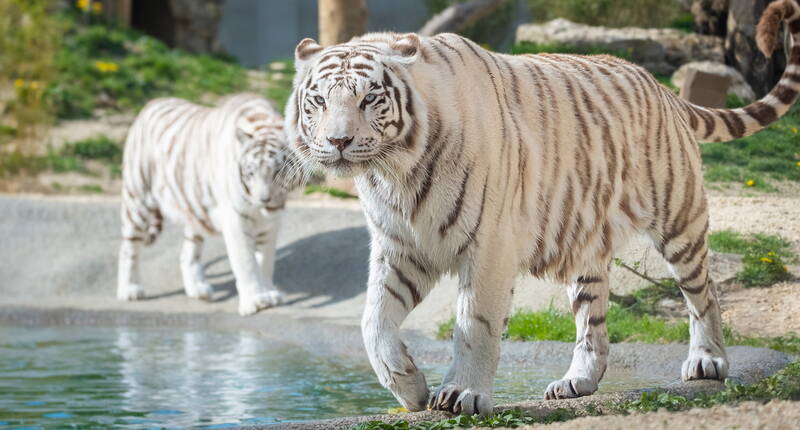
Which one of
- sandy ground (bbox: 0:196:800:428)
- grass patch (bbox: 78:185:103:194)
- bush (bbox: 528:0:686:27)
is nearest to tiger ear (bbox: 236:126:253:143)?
sandy ground (bbox: 0:196:800:428)

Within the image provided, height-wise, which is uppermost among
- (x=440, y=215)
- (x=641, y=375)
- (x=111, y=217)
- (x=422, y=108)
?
(x=422, y=108)

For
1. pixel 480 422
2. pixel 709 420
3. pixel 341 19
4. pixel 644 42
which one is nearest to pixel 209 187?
pixel 341 19

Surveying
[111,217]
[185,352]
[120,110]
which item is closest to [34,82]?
[120,110]

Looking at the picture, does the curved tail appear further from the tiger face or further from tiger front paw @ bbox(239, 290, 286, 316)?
tiger front paw @ bbox(239, 290, 286, 316)

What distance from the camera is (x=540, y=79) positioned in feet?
14.0

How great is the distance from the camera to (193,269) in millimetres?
8430

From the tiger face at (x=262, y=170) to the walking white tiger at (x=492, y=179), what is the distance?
3.29 m

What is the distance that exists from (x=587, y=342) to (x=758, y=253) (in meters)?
1.32

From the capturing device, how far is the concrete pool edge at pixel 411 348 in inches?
147

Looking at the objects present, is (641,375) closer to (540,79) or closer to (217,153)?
(540,79)

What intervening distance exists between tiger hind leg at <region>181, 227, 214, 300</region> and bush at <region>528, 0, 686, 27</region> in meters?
5.86

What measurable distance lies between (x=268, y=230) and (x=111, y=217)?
8.90 feet

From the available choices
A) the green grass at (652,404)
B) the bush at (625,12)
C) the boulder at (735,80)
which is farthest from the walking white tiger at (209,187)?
the bush at (625,12)

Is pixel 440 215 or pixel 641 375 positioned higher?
pixel 440 215
